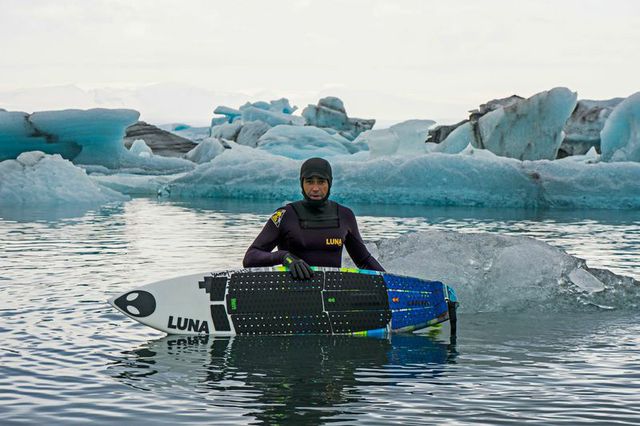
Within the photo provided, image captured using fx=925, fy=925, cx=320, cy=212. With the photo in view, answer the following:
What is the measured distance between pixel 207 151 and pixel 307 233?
44238 millimetres

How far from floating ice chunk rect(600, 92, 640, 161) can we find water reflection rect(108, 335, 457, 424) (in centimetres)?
3153

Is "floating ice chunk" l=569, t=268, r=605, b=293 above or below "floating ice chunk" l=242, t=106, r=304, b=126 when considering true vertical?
below

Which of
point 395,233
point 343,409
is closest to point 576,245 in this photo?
point 395,233

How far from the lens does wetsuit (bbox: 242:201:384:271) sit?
8.34 meters

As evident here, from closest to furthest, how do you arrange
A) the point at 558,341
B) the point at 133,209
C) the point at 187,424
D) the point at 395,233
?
the point at 187,424 < the point at 558,341 < the point at 395,233 < the point at 133,209

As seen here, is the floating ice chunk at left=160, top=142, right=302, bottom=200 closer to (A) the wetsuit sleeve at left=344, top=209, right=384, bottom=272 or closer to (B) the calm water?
(B) the calm water

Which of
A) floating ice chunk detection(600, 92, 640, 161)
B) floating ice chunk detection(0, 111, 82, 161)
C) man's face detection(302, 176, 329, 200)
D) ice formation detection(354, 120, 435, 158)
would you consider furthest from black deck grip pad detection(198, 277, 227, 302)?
floating ice chunk detection(0, 111, 82, 161)

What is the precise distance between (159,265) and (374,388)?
7871 mm

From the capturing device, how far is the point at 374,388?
253 inches

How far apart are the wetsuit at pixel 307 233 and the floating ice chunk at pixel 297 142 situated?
4368 cm

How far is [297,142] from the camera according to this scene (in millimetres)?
54125

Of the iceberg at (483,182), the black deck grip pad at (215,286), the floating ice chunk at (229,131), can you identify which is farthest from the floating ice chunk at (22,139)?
the black deck grip pad at (215,286)

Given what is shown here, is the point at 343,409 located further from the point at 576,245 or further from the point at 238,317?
the point at 576,245

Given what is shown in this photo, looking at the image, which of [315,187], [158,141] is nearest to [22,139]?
[158,141]
